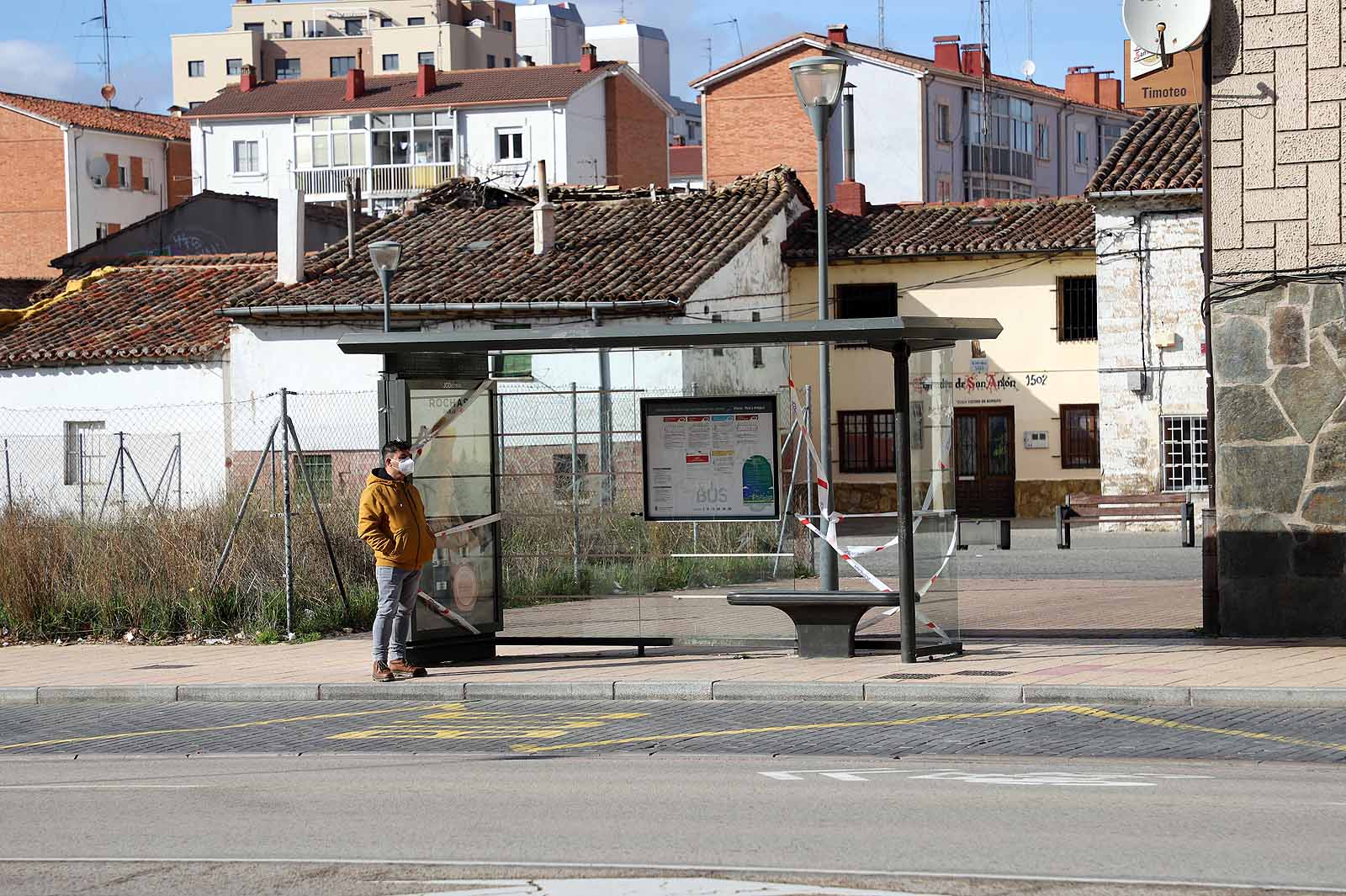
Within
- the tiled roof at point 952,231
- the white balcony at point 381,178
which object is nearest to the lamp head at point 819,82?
the tiled roof at point 952,231

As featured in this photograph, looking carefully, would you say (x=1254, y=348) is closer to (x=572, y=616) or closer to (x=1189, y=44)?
(x=1189, y=44)

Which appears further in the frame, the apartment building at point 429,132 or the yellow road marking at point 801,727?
the apartment building at point 429,132


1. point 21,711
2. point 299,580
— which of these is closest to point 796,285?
point 299,580

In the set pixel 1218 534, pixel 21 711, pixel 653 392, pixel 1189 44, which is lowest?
pixel 21 711

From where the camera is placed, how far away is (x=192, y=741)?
11383 mm

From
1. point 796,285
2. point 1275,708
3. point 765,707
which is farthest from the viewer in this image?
point 796,285

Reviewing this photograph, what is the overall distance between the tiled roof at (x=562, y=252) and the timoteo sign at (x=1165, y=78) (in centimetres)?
1587

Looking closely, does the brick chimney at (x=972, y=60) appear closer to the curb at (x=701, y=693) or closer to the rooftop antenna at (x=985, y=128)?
the rooftop antenna at (x=985, y=128)

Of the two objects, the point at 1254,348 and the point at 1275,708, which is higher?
the point at 1254,348

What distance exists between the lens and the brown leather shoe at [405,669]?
13.8 metres

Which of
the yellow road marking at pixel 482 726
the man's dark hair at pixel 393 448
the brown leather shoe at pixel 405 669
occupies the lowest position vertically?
the yellow road marking at pixel 482 726

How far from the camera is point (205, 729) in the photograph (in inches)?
472

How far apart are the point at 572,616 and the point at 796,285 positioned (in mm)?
26019

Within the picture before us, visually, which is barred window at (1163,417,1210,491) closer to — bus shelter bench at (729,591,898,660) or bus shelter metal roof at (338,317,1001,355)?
bus shelter bench at (729,591,898,660)
